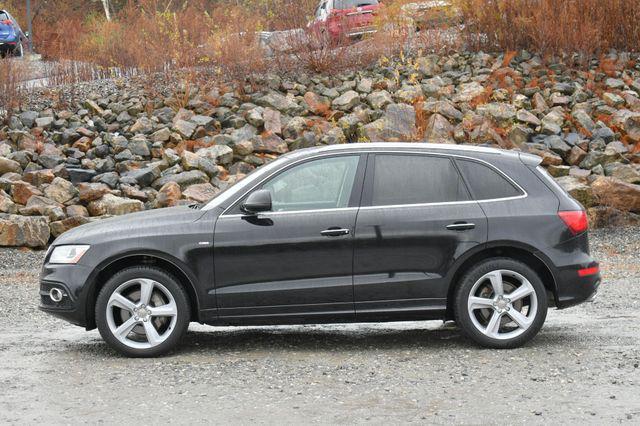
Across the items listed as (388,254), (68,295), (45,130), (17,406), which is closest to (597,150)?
(45,130)

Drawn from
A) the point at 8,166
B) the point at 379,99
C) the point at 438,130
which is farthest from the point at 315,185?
the point at 379,99

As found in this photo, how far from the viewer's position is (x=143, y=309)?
7.76 metres

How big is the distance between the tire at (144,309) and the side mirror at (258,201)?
799 millimetres

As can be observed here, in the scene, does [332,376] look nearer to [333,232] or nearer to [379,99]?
[333,232]

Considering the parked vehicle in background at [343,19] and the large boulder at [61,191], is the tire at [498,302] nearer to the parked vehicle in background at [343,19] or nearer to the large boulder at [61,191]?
the large boulder at [61,191]

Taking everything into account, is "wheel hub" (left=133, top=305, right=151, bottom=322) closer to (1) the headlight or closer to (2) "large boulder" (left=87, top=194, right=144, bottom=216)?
(1) the headlight

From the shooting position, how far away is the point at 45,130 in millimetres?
19422

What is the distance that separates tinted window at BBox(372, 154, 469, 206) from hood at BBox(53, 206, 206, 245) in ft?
4.61

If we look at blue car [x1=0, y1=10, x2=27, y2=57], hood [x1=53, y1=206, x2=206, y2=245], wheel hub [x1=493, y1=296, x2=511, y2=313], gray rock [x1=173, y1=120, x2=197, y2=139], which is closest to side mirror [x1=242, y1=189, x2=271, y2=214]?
hood [x1=53, y1=206, x2=206, y2=245]

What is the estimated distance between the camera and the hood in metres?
7.84

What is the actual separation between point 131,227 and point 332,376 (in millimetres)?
1978

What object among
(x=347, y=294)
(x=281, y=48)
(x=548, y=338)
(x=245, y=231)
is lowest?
(x=548, y=338)

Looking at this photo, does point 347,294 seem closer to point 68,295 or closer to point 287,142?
A: point 68,295

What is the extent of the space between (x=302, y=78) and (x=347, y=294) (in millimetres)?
14390
